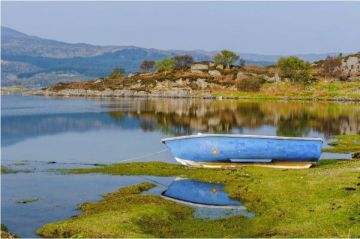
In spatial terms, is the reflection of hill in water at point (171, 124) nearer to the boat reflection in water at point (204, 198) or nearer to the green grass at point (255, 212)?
the boat reflection in water at point (204, 198)

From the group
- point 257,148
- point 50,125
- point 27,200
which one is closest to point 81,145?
point 50,125

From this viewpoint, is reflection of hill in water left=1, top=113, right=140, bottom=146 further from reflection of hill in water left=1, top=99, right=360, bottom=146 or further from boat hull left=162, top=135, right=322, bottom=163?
boat hull left=162, top=135, right=322, bottom=163

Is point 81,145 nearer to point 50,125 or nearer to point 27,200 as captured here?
point 50,125

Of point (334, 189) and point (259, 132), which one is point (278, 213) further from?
point (259, 132)

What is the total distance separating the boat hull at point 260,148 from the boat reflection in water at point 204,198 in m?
4.21

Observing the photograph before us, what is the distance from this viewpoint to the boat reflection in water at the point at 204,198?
27.9 meters

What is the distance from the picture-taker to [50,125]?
89000 millimetres

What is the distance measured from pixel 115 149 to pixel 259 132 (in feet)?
87.4

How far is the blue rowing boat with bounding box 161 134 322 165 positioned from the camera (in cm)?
4028

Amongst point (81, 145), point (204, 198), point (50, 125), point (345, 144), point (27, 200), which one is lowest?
point (50, 125)

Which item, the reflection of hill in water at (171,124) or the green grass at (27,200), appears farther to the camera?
the reflection of hill in water at (171,124)

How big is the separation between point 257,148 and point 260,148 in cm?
25

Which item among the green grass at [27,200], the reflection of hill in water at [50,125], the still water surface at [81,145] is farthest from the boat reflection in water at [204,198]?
the reflection of hill in water at [50,125]

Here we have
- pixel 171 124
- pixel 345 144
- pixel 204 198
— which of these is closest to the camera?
pixel 204 198
